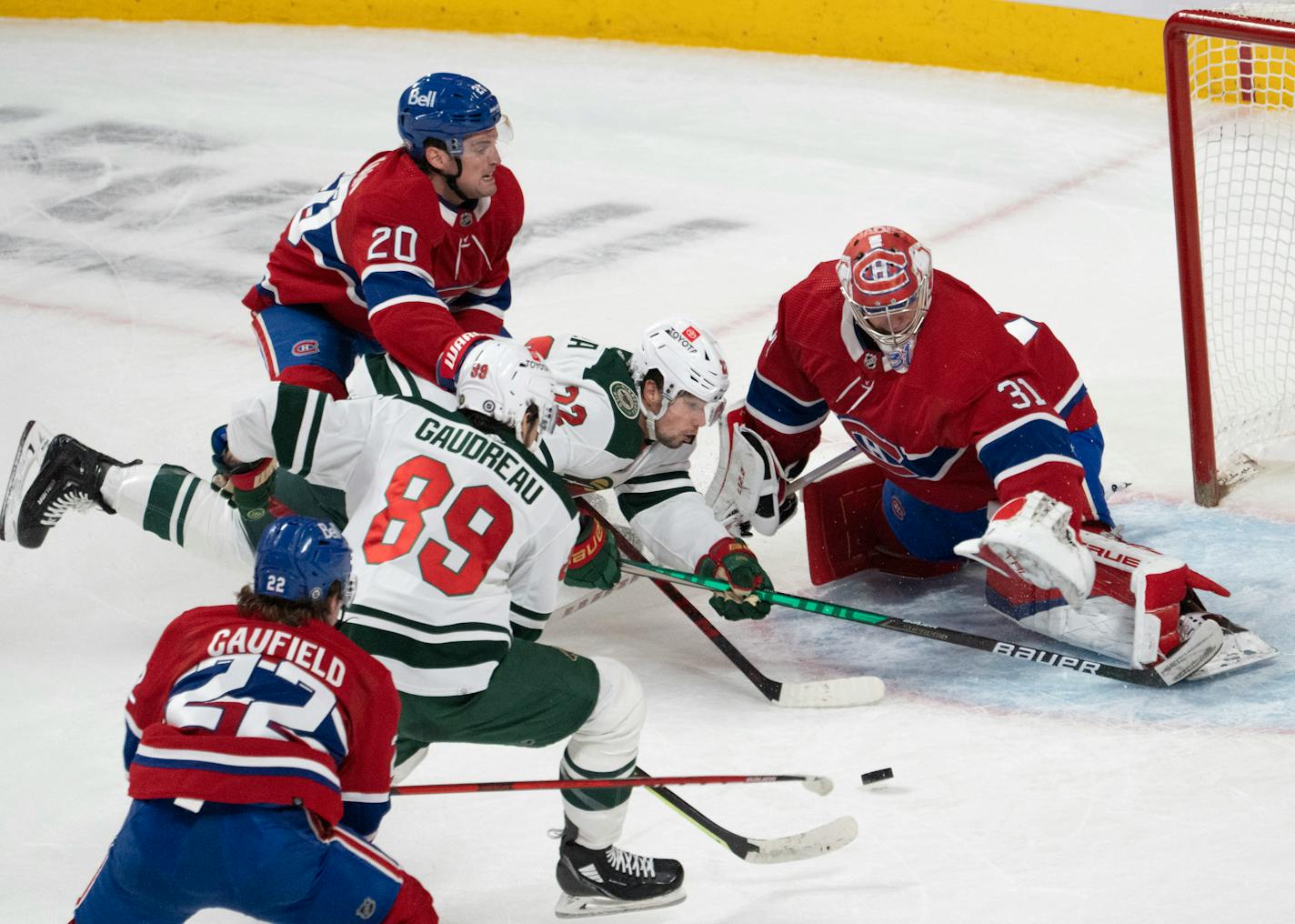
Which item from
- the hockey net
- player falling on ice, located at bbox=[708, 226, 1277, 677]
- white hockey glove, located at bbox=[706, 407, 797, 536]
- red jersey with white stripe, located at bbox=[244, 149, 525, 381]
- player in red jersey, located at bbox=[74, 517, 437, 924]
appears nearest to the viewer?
player in red jersey, located at bbox=[74, 517, 437, 924]

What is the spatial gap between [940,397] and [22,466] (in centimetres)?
190

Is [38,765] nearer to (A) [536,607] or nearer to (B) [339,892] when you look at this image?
(A) [536,607]

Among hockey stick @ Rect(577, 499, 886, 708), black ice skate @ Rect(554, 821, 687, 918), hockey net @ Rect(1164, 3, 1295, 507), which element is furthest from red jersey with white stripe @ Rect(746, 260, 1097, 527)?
black ice skate @ Rect(554, 821, 687, 918)

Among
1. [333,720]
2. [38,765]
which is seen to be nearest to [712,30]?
[38,765]

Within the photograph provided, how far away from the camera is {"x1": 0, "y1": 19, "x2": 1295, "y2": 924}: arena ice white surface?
9.48 feet

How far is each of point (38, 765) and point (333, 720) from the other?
49.3 inches

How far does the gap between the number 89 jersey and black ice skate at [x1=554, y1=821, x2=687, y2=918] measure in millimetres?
346

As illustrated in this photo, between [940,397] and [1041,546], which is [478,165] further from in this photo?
[1041,546]

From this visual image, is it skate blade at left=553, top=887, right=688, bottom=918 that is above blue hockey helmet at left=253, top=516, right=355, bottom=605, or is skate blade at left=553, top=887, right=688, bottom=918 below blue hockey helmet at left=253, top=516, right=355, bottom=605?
below

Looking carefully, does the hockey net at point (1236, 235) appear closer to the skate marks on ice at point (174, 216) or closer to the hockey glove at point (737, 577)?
the hockey glove at point (737, 577)

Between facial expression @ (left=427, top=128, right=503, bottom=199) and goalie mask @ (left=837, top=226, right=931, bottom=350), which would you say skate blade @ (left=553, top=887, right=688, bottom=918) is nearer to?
goalie mask @ (left=837, top=226, right=931, bottom=350)

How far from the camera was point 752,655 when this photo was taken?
369cm

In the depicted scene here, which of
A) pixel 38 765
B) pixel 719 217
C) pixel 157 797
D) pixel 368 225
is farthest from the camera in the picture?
pixel 719 217

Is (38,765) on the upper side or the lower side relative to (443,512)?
lower
